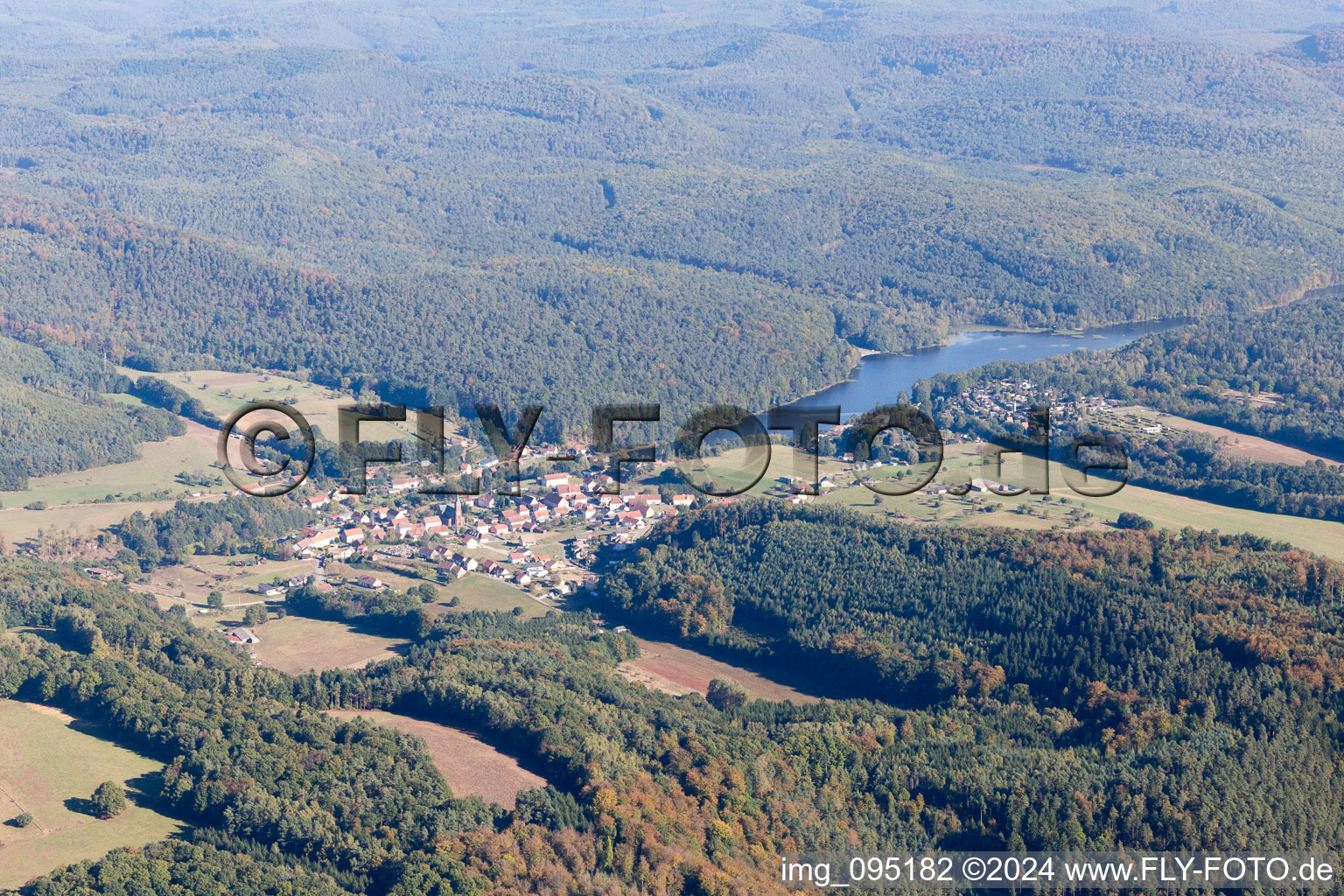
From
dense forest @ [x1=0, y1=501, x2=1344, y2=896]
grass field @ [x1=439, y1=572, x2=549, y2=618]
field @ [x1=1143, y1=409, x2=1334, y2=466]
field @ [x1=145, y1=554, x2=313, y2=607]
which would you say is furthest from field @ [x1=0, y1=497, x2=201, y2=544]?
field @ [x1=1143, y1=409, x2=1334, y2=466]

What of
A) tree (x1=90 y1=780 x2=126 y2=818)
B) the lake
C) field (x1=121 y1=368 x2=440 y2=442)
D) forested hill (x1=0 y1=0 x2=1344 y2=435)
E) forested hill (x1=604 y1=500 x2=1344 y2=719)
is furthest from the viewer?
forested hill (x1=0 y1=0 x2=1344 y2=435)

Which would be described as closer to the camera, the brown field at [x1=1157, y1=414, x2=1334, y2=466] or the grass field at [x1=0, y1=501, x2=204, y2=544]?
the grass field at [x1=0, y1=501, x2=204, y2=544]

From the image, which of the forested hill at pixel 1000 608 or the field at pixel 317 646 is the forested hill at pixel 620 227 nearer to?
the forested hill at pixel 1000 608

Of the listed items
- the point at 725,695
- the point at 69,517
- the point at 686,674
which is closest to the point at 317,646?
the point at 686,674

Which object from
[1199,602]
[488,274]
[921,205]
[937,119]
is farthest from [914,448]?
[937,119]

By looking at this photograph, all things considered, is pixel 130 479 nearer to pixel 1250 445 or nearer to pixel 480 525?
pixel 480 525

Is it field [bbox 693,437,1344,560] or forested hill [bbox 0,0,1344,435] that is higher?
forested hill [bbox 0,0,1344,435]

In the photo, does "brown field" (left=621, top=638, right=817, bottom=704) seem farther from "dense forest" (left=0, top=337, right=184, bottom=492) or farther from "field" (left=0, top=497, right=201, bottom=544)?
"dense forest" (left=0, top=337, right=184, bottom=492)
